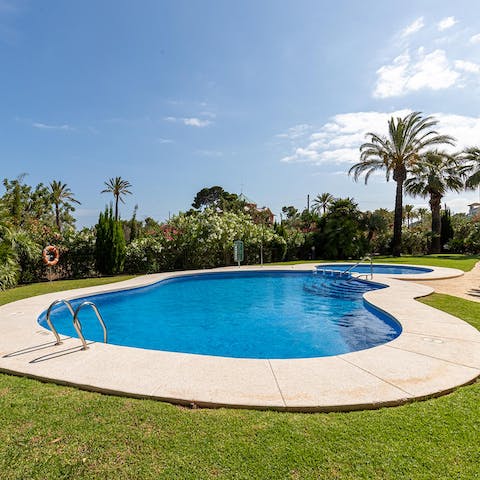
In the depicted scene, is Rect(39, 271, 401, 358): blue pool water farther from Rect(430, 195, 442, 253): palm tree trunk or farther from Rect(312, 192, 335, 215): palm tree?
Rect(312, 192, 335, 215): palm tree

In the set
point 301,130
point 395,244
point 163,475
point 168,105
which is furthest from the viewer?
point 395,244

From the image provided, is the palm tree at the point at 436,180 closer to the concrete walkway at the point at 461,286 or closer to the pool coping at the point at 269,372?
the concrete walkway at the point at 461,286

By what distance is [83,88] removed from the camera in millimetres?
13188

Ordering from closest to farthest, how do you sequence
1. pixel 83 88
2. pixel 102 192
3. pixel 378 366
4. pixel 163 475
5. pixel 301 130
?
pixel 163 475, pixel 378 366, pixel 83 88, pixel 301 130, pixel 102 192

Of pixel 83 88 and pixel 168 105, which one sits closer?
pixel 83 88

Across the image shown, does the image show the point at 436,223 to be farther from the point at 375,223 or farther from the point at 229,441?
the point at 229,441

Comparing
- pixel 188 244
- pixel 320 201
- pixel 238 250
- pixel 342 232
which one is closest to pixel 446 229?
pixel 342 232

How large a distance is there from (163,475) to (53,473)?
818 mm

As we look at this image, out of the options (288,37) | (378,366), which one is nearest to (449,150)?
(288,37)

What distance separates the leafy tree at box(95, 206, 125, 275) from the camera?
15641 mm

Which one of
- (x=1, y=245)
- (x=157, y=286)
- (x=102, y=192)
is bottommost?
(x=157, y=286)

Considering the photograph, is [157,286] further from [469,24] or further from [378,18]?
[469,24]

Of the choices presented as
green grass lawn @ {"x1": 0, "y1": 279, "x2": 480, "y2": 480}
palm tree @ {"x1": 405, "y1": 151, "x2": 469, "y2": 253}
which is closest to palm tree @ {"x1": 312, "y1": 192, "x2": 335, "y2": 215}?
palm tree @ {"x1": 405, "y1": 151, "x2": 469, "y2": 253}

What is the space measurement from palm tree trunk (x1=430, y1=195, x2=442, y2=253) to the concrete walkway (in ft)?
46.1
